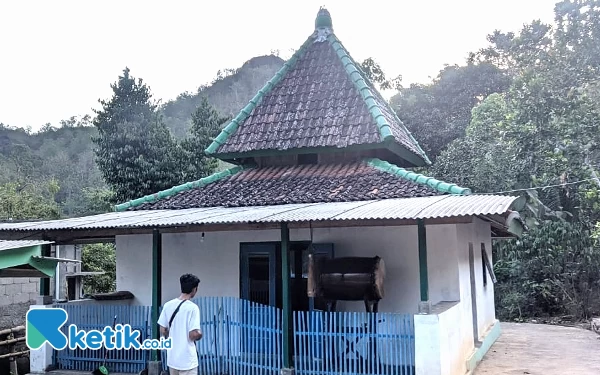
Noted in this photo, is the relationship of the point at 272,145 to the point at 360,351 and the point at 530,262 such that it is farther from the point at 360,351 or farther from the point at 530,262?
the point at 530,262

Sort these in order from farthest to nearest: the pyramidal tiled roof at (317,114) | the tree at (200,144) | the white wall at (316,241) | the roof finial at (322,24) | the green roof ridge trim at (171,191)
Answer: the tree at (200,144), the roof finial at (322,24), the green roof ridge trim at (171,191), the pyramidal tiled roof at (317,114), the white wall at (316,241)

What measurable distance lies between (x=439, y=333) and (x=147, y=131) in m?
14.3

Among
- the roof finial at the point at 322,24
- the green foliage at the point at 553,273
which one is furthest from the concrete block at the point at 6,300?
the green foliage at the point at 553,273

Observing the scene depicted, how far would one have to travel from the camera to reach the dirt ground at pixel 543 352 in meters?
8.35

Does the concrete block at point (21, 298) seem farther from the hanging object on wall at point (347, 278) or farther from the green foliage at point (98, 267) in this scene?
the hanging object on wall at point (347, 278)

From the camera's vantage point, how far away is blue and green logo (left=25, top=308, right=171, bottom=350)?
332 inches

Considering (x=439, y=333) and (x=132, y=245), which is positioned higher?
(x=132, y=245)

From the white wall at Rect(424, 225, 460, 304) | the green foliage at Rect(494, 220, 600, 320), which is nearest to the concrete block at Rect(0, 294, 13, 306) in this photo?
the white wall at Rect(424, 225, 460, 304)

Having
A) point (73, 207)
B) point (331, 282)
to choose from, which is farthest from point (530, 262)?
point (73, 207)

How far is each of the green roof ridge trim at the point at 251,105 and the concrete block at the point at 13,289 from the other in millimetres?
5642

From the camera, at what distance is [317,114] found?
11258 millimetres

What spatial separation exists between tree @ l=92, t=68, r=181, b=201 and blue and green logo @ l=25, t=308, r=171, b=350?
971 centimetres

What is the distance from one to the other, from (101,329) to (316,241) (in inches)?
150

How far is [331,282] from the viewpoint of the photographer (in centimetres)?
788
